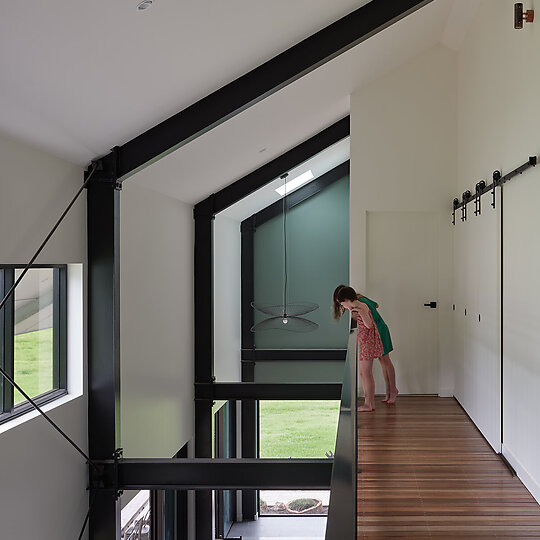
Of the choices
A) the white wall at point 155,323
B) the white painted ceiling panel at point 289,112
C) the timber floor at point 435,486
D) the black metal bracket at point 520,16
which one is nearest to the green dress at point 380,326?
the timber floor at point 435,486

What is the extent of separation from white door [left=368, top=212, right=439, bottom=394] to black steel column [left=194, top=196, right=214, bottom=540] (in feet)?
7.68

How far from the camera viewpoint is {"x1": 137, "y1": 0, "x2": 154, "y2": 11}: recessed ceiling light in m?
3.36

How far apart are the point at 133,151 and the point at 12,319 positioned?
4.91 feet

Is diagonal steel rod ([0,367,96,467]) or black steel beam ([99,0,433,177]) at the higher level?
black steel beam ([99,0,433,177])

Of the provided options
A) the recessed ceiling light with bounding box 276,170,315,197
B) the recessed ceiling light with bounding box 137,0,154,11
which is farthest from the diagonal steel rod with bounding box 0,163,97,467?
the recessed ceiling light with bounding box 276,170,315,197

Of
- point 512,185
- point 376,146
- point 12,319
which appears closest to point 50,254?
point 12,319

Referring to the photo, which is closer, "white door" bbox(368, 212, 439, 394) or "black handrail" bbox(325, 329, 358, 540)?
"black handrail" bbox(325, 329, 358, 540)

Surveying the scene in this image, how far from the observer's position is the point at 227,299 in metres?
→ 9.92

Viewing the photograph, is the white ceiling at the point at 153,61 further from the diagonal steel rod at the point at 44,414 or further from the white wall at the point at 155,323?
the diagonal steel rod at the point at 44,414

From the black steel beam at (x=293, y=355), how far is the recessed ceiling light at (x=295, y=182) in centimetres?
250

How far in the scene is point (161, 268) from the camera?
7.15 meters

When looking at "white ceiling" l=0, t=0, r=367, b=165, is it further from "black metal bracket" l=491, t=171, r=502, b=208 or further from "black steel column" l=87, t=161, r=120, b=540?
"black metal bracket" l=491, t=171, r=502, b=208

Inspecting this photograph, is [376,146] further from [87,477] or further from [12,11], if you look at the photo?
[12,11]

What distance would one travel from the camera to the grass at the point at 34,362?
14.8ft
